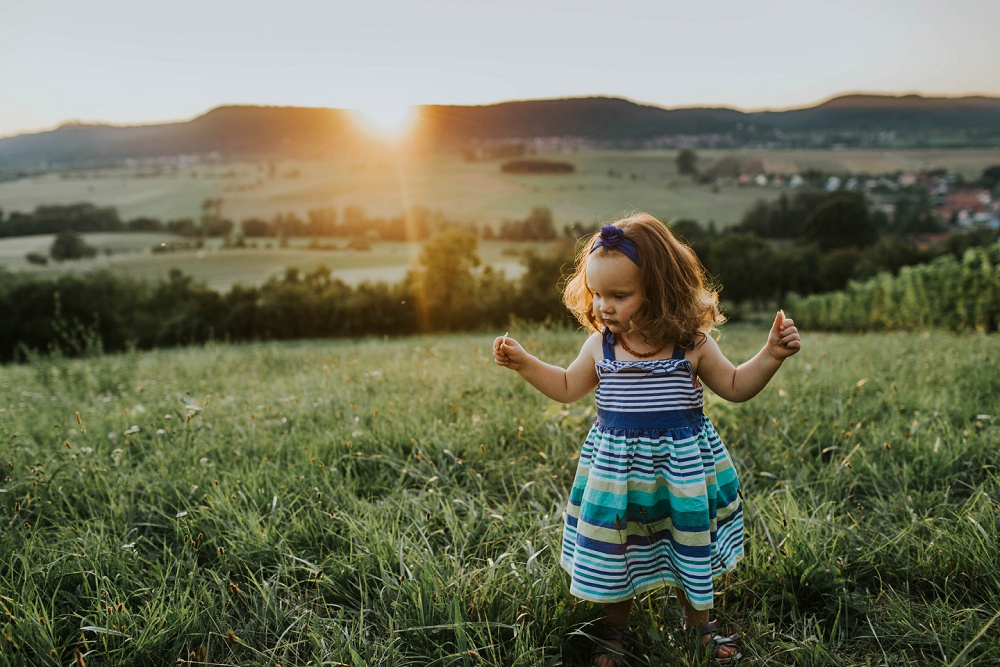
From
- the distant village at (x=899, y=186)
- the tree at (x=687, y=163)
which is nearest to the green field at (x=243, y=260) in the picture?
the tree at (x=687, y=163)

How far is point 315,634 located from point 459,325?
2896 centimetres

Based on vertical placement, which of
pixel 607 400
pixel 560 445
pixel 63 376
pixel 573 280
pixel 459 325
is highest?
pixel 573 280

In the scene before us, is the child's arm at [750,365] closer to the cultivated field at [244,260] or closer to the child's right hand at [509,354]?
the child's right hand at [509,354]

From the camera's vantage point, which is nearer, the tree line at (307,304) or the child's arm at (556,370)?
the child's arm at (556,370)

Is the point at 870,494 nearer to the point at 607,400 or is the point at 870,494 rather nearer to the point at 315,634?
the point at 607,400

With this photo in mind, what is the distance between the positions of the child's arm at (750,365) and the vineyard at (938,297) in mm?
9370

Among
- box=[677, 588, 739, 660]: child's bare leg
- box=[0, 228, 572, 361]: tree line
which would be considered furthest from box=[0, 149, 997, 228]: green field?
box=[677, 588, 739, 660]: child's bare leg

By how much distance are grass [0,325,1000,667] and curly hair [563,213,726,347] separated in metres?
1.02

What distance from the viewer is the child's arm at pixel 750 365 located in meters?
2.04

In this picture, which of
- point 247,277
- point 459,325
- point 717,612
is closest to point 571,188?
point 459,325

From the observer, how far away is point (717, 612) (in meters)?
2.36

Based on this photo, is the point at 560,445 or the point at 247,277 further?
the point at 247,277

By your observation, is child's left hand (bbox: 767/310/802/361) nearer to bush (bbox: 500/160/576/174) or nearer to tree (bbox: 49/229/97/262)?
tree (bbox: 49/229/97/262)

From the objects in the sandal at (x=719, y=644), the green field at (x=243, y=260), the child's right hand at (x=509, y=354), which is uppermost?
the child's right hand at (x=509, y=354)
